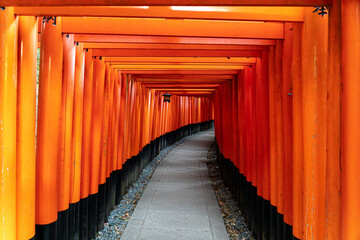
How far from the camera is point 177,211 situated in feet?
20.4

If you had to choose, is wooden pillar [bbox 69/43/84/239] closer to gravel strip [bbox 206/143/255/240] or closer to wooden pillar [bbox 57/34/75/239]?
wooden pillar [bbox 57/34/75/239]

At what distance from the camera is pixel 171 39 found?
3613mm

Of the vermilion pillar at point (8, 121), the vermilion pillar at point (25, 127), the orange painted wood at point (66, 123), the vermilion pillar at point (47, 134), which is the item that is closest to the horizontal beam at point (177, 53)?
the orange painted wood at point (66, 123)

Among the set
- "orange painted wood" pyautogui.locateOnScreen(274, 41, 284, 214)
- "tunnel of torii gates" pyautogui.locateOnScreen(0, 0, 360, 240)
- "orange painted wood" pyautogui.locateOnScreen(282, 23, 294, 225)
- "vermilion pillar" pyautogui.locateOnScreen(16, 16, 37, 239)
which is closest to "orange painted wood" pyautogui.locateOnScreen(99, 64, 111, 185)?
"tunnel of torii gates" pyautogui.locateOnScreen(0, 0, 360, 240)

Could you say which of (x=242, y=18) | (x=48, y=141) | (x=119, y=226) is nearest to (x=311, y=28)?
(x=242, y=18)

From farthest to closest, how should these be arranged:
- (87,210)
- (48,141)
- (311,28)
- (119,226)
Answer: (119,226)
(87,210)
(48,141)
(311,28)

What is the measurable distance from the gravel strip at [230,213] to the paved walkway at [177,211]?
19 centimetres

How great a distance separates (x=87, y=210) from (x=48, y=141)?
6.40 ft

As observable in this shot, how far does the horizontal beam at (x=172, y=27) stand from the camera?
320 centimetres

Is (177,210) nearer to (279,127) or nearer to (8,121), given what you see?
(279,127)

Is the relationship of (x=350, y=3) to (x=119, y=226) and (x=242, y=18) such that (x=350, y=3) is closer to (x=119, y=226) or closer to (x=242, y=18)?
(x=242, y=18)

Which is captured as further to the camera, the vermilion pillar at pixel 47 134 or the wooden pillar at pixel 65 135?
the wooden pillar at pixel 65 135

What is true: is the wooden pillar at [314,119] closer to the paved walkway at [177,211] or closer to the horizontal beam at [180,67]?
the paved walkway at [177,211]

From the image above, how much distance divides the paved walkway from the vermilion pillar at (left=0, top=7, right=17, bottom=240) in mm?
2953
